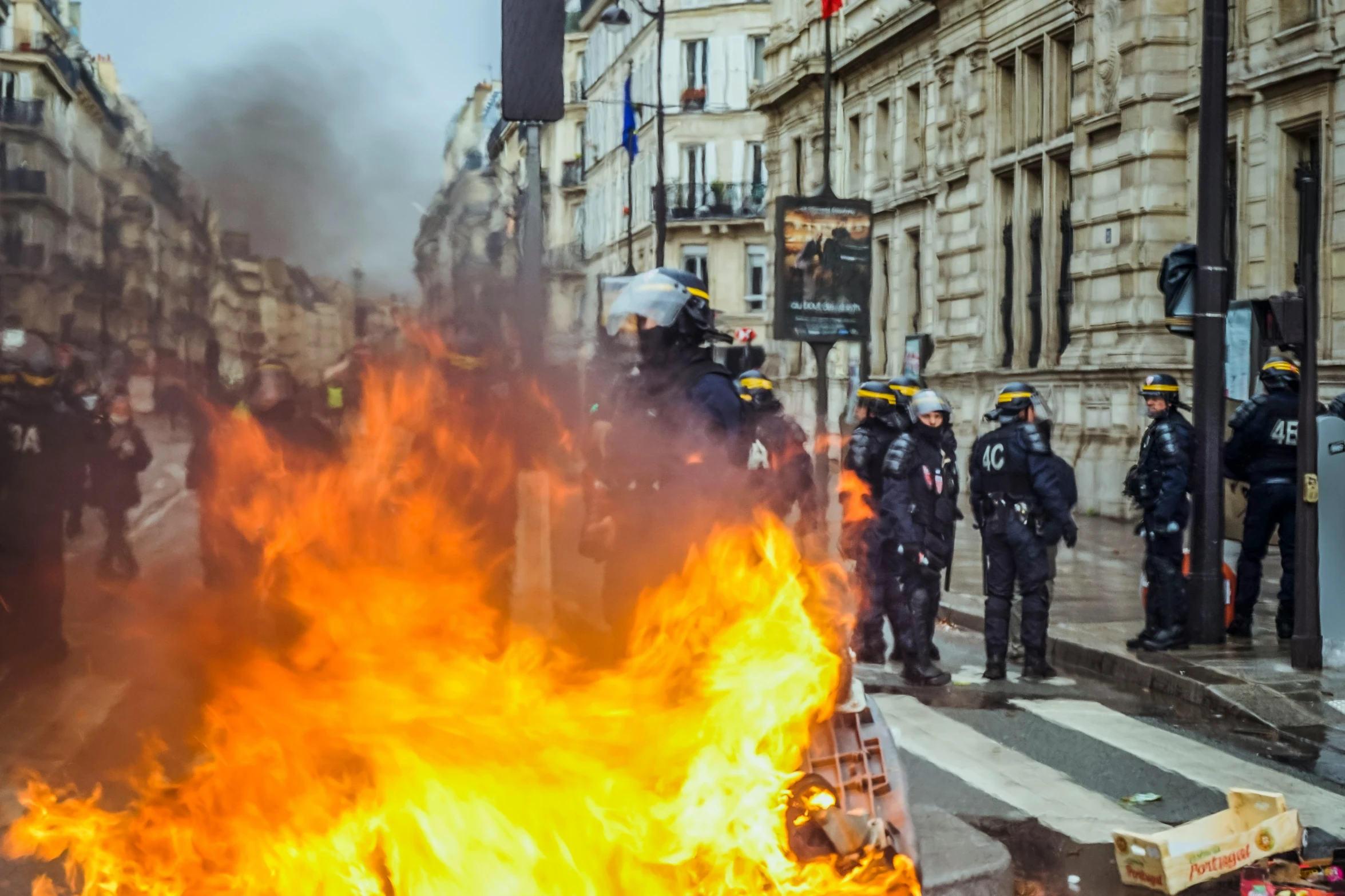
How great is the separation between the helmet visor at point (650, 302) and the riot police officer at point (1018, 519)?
4227 mm

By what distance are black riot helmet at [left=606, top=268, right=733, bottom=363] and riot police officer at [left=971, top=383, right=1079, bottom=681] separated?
165 inches

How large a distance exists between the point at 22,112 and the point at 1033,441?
6394 millimetres

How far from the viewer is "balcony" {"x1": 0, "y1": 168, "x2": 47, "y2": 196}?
14.2ft

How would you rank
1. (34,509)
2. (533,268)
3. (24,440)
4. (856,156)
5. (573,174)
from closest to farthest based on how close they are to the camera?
(533,268) → (573,174) → (24,440) → (34,509) → (856,156)

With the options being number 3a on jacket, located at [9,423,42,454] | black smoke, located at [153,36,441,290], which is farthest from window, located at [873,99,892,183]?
black smoke, located at [153,36,441,290]

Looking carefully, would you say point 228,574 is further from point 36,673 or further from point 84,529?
point 36,673

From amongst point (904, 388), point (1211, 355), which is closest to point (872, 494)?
point (904, 388)

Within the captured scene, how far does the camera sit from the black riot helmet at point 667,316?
209 inches

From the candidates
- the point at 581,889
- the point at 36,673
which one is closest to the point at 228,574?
the point at 581,889

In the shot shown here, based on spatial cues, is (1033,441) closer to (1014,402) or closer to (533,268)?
(1014,402)

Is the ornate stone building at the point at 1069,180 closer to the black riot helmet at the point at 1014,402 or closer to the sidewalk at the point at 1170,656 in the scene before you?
Result: the sidewalk at the point at 1170,656

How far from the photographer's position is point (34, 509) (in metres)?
7.26

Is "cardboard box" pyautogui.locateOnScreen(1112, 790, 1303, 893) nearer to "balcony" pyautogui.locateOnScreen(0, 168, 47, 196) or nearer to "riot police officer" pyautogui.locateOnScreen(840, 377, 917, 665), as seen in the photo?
"balcony" pyautogui.locateOnScreen(0, 168, 47, 196)

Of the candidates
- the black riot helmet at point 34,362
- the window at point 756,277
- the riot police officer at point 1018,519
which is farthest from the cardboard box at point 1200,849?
the window at point 756,277
